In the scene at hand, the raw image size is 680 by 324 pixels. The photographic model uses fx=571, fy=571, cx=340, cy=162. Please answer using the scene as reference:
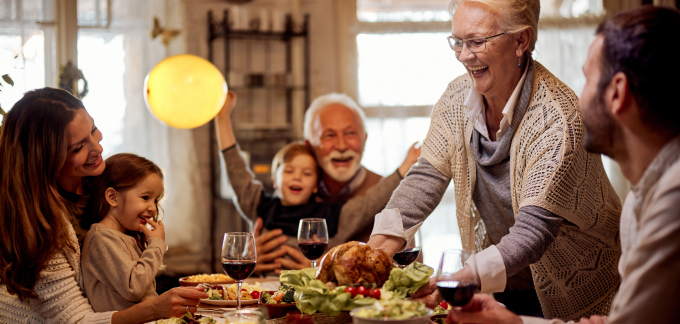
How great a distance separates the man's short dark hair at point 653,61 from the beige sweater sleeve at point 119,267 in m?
1.35

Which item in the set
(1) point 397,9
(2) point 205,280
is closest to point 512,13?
(2) point 205,280

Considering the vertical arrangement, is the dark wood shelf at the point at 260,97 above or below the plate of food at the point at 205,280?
above

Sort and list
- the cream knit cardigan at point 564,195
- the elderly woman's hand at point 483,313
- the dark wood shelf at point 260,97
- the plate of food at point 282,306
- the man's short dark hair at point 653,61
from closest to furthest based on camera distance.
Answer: the man's short dark hair at point 653,61 → the elderly woman's hand at point 483,313 → the plate of food at point 282,306 → the cream knit cardigan at point 564,195 → the dark wood shelf at point 260,97

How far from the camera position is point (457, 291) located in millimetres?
1093

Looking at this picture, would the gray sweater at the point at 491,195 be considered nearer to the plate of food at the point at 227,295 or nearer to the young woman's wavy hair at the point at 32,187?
the plate of food at the point at 227,295

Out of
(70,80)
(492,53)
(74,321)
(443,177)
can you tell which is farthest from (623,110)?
(70,80)

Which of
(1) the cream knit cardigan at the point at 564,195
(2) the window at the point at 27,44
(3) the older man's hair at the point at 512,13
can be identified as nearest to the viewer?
(1) the cream knit cardigan at the point at 564,195

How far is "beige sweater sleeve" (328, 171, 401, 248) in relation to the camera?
2.73 metres

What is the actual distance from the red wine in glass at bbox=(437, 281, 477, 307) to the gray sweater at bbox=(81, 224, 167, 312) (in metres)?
0.97

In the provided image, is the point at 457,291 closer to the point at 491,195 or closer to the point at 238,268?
the point at 238,268

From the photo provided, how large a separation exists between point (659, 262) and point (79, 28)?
459cm

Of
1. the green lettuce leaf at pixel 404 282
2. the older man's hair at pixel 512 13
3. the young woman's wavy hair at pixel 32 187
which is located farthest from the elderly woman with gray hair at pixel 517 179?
the young woman's wavy hair at pixel 32 187

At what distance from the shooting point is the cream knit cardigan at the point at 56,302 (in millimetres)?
1567

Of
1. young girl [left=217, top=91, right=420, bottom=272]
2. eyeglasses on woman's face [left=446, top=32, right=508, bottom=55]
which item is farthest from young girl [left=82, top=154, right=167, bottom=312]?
eyeglasses on woman's face [left=446, top=32, right=508, bottom=55]
